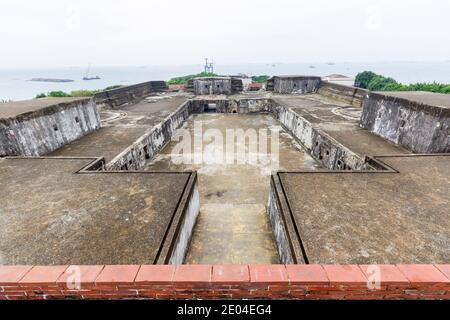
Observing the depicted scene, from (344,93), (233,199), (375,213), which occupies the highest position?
(344,93)

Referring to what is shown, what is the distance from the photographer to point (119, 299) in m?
2.93

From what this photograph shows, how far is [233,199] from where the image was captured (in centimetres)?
1166

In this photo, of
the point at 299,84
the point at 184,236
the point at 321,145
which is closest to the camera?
the point at 184,236

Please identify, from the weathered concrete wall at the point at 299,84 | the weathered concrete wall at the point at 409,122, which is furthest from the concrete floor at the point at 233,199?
the weathered concrete wall at the point at 299,84

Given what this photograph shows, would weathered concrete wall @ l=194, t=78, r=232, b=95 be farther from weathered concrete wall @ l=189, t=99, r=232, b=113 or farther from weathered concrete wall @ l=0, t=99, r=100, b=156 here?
weathered concrete wall @ l=0, t=99, r=100, b=156

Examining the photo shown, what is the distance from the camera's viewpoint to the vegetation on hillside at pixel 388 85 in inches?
1313

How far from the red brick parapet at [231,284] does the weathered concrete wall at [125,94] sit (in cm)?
2418

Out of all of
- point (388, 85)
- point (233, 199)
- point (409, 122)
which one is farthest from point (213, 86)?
point (388, 85)

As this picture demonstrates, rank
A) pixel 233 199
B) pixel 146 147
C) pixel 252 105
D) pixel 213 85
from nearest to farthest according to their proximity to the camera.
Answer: pixel 233 199
pixel 146 147
pixel 252 105
pixel 213 85

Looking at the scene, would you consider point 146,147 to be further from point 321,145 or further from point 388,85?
point 388,85

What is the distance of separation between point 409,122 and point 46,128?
18.2 metres

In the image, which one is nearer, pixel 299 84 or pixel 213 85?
pixel 299 84
